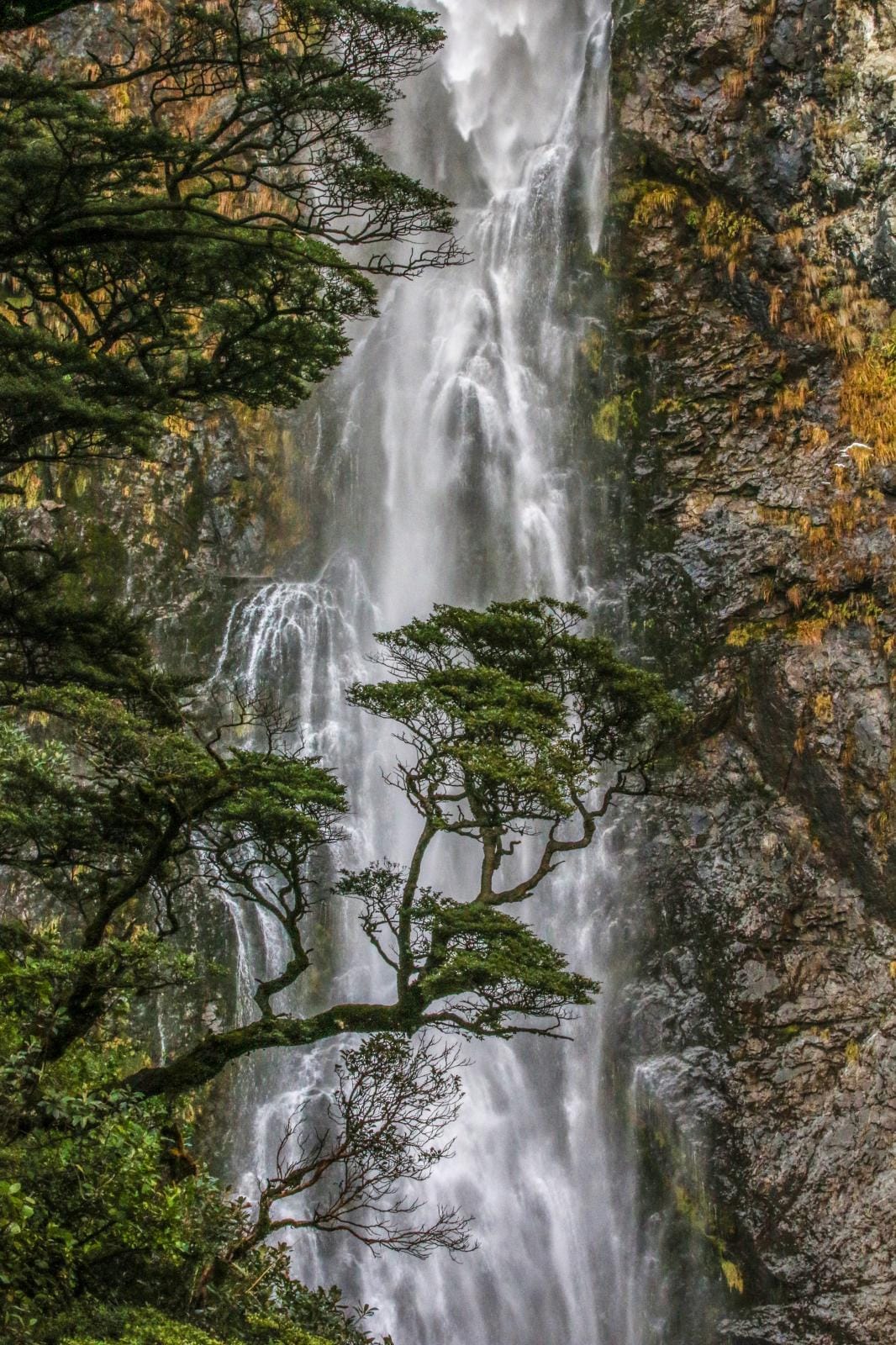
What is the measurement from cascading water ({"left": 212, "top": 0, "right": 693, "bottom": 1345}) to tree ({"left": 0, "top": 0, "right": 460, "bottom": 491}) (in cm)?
1033

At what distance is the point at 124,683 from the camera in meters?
8.25

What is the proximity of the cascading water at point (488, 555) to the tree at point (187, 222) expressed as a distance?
1033 centimetres

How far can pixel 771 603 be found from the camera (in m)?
17.4

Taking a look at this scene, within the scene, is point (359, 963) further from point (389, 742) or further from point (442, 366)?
point (442, 366)

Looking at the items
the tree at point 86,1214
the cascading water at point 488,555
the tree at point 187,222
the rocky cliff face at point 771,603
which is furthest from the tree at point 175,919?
the cascading water at point 488,555

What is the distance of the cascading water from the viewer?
49.4ft

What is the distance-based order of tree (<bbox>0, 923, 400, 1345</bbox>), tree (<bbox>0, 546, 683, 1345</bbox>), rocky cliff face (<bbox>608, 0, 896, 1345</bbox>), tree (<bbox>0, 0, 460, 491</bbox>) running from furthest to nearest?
rocky cliff face (<bbox>608, 0, 896, 1345</bbox>)
tree (<bbox>0, 0, 460, 491</bbox>)
tree (<bbox>0, 546, 683, 1345</bbox>)
tree (<bbox>0, 923, 400, 1345</bbox>)

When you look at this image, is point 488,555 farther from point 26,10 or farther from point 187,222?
point 26,10

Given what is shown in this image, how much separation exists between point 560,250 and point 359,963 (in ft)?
42.0

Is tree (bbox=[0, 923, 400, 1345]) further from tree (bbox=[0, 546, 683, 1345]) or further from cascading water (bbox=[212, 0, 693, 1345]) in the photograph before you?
cascading water (bbox=[212, 0, 693, 1345])

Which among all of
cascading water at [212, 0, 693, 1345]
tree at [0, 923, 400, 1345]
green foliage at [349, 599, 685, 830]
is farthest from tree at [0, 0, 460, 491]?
cascading water at [212, 0, 693, 1345]

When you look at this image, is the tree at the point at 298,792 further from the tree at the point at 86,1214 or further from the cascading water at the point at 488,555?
the cascading water at the point at 488,555

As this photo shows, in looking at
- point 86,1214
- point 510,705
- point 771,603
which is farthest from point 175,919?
point 771,603

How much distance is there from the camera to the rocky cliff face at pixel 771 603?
1506 cm
